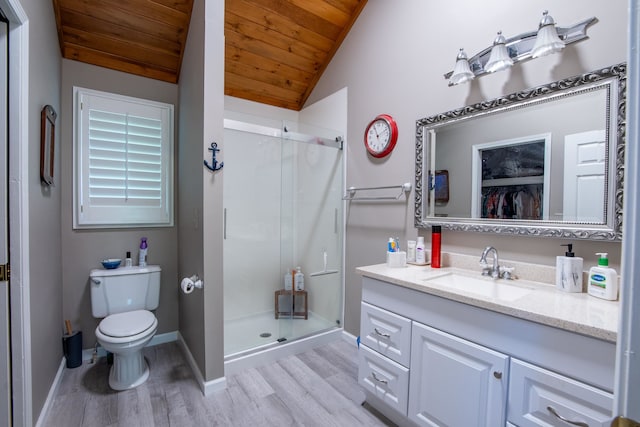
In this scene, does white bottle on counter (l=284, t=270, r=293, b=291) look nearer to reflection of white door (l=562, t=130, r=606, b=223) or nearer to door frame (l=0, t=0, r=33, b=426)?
door frame (l=0, t=0, r=33, b=426)

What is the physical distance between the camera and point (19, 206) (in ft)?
4.32

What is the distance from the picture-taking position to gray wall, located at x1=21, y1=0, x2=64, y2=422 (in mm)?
1451

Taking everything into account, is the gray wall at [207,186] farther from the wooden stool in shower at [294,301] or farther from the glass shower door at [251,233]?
the wooden stool in shower at [294,301]

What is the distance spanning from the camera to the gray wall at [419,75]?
1.37 metres

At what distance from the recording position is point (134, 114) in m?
2.46

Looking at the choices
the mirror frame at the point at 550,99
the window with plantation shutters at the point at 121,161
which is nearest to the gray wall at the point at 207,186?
the window with plantation shutters at the point at 121,161

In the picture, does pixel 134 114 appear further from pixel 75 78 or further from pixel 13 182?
pixel 13 182

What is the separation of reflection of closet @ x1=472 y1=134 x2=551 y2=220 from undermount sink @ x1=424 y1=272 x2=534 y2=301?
37cm

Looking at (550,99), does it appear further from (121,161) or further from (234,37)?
(121,161)

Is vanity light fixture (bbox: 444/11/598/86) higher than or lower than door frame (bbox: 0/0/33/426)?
higher

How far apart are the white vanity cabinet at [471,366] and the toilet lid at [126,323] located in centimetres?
149

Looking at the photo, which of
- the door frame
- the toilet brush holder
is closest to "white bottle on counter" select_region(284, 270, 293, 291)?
the toilet brush holder

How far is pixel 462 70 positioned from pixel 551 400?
162cm

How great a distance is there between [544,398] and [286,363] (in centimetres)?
173
